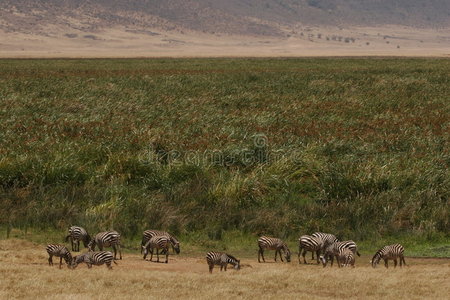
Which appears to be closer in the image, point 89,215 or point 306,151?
point 89,215

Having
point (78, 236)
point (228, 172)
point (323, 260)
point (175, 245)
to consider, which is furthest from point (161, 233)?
point (228, 172)

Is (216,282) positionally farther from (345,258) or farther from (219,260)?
(345,258)

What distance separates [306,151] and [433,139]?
7366 mm

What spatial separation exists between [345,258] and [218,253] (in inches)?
127

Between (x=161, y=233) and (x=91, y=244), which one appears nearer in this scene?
(x=91, y=244)

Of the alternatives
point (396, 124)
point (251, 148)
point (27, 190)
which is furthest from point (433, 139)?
point (27, 190)

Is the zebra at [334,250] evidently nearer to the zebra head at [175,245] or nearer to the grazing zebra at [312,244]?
the grazing zebra at [312,244]

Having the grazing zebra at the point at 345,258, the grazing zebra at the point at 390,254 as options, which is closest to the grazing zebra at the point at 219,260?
the grazing zebra at the point at 345,258

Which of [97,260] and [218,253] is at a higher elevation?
[218,253]

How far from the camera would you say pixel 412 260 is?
20.0 meters

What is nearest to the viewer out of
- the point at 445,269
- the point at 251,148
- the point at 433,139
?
the point at 445,269

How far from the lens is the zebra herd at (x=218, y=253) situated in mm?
17578

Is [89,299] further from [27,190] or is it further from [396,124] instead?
[396,124]

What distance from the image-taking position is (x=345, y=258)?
1811 centimetres
